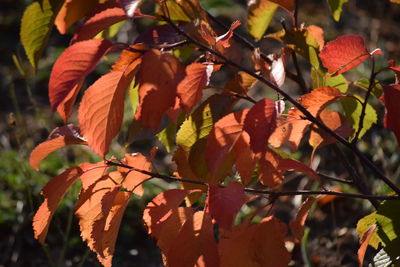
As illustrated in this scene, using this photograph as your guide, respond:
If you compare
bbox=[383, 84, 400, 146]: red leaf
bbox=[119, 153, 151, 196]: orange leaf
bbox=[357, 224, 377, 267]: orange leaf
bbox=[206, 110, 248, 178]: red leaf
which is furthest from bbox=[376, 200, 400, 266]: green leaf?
bbox=[119, 153, 151, 196]: orange leaf

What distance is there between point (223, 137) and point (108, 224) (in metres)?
0.36

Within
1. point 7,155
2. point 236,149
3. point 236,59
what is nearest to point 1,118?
point 7,155

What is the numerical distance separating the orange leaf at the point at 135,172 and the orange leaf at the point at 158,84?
290mm

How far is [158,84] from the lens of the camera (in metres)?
0.99

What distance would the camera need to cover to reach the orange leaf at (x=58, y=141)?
1246 mm

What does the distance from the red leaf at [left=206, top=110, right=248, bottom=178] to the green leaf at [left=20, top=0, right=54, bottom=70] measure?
0.46 metres

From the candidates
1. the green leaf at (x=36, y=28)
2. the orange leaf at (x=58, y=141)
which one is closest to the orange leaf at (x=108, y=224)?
the orange leaf at (x=58, y=141)

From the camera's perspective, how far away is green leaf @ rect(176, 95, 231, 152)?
134 cm

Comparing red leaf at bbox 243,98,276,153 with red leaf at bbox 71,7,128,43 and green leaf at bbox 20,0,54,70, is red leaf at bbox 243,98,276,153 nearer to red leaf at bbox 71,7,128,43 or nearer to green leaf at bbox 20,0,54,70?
red leaf at bbox 71,7,128,43

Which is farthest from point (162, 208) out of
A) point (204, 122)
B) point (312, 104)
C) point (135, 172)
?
point (312, 104)

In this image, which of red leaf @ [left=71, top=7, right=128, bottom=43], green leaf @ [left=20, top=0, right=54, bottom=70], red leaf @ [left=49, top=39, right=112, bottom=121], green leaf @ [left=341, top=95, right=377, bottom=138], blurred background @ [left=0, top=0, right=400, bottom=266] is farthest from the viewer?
blurred background @ [left=0, top=0, right=400, bottom=266]

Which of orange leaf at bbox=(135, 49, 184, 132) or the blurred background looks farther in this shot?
the blurred background

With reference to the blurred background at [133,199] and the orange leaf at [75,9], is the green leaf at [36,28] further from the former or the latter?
the blurred background at [133,199]

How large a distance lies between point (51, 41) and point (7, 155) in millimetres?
2065
